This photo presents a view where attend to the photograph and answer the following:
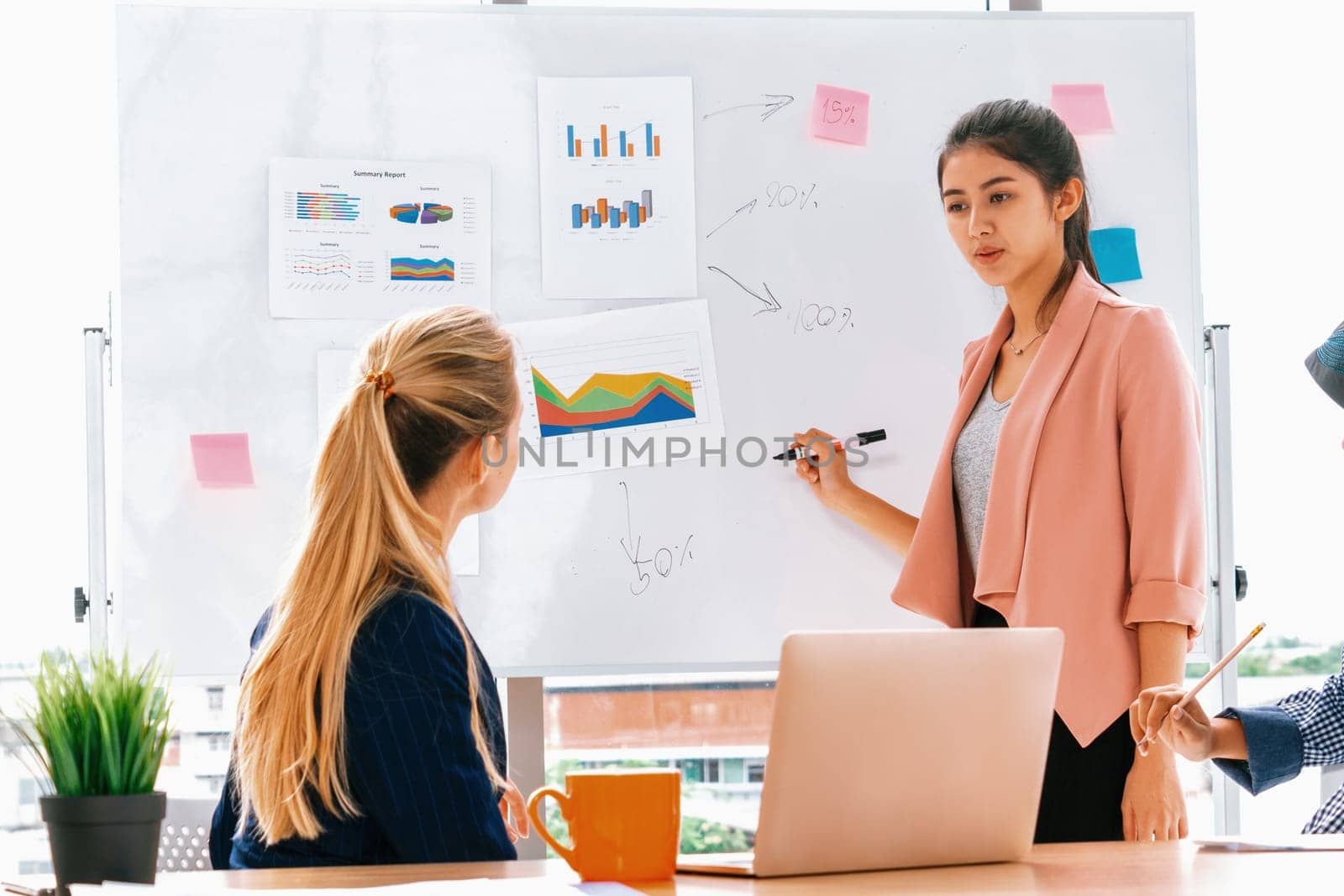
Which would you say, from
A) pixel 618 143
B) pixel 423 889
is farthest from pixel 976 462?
pixel 423 889

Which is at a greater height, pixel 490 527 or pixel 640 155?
pixel 640 155

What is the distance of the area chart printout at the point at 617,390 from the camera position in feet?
7.19

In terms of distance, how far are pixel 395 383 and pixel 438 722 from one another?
37 centimetres

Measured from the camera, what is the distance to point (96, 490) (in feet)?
6.86

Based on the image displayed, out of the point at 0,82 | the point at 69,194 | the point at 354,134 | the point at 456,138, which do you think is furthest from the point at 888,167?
the point at 0,82

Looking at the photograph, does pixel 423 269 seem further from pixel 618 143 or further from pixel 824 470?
pixel 824 470

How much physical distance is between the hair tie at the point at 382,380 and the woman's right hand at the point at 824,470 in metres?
1.05

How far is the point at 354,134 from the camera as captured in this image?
7.17 feet

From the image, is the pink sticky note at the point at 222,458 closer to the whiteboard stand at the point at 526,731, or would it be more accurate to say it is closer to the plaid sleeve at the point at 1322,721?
the whiteboard stand at the point at 526,731

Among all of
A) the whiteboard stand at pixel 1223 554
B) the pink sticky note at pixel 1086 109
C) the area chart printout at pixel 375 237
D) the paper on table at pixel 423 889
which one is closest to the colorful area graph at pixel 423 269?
the area chart printout at pixel 375 237

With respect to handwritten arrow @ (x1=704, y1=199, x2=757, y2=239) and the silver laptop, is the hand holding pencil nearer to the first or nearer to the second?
the silver laptop

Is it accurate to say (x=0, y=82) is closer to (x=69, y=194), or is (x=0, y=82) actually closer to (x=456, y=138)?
(x=69, y=194)

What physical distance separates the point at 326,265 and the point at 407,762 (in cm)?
128

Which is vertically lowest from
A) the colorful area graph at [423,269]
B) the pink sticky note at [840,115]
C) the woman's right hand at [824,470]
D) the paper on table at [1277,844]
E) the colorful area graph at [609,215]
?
the paper on table at [1277,844]
